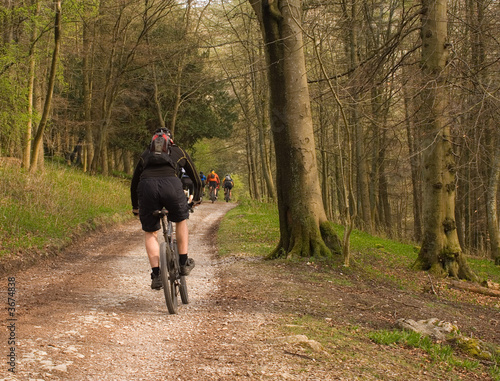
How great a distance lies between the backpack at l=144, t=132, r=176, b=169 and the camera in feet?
17.6

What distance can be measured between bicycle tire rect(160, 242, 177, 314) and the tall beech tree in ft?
12.0

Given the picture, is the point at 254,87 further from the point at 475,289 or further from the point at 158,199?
the point at 158,199

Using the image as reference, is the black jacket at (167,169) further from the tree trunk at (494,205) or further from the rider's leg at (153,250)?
the tree trunk at (494,205)

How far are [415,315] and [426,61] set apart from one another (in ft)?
18.5

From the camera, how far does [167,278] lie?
5273 mm

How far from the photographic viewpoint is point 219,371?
3.78 meters

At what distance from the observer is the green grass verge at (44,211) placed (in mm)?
9255

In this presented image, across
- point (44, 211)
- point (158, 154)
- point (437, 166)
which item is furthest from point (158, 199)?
point (44, 211)

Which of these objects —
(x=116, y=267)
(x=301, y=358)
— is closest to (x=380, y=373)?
(x=301, y=358)

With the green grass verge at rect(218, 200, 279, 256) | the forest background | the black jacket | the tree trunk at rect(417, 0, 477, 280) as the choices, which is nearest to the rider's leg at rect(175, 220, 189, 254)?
the black jacket

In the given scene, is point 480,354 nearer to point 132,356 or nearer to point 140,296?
point 132,356

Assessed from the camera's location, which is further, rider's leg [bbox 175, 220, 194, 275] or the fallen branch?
the fallen branch

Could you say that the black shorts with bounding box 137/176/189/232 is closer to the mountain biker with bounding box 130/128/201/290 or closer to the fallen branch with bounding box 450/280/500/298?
the mountain biker with bounding box 130/128/201/290

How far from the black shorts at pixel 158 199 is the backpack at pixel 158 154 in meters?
0.17
